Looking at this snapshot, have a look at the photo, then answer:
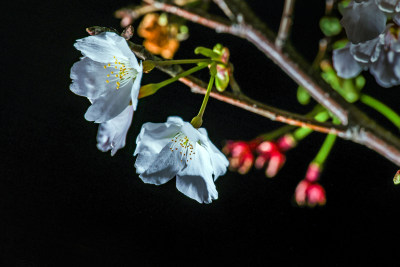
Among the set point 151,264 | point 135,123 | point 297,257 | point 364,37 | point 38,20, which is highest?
point 364,37

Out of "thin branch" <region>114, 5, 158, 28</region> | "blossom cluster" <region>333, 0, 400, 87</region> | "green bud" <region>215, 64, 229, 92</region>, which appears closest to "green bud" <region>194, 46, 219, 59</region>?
"green bud" <region>215, 64, 229, 92</region>

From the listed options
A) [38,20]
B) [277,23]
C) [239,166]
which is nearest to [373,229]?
[239,166]

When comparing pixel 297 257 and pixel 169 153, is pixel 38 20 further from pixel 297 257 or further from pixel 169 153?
pixel 297 257

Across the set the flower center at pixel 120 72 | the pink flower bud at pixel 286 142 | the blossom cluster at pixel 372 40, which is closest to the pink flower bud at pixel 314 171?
the pink flower bud at pixel 286 142

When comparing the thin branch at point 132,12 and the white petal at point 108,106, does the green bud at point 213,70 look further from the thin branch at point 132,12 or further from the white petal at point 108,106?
the thin branch at point 132,12

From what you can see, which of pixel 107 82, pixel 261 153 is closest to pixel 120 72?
pixel 107 82

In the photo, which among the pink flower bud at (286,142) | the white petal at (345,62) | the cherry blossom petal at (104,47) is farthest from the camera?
the pink flower bud at (286,142)

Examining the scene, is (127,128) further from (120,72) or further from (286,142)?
(286,142)
